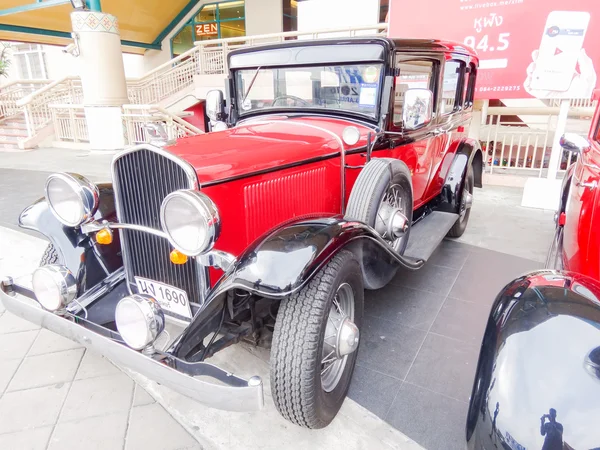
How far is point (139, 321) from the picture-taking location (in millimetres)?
1614

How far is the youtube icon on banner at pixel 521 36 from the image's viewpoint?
15.5ft

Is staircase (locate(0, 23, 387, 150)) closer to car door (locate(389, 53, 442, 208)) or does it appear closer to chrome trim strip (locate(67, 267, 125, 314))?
car door (locate(389, 53, 442, 208))

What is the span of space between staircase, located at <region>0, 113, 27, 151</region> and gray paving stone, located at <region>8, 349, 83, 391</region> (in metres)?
10.8

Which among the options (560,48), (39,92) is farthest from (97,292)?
(39,92)

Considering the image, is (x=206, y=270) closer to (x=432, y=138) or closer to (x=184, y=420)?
(x=184, y=420)

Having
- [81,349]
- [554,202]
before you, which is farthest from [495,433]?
[554,202]

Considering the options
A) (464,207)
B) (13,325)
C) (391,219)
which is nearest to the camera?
(391,219)

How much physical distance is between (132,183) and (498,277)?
2888 mm

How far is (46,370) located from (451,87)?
144 inches

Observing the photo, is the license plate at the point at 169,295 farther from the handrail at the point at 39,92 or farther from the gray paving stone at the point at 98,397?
the handrail at the point at 39,92

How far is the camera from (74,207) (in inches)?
80.0

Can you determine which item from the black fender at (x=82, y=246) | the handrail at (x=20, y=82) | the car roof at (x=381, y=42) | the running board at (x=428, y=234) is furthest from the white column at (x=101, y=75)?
the running board at (x=428, y=234)

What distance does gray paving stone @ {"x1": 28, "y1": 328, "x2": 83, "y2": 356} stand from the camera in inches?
97.0

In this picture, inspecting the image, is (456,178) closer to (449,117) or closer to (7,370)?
(449,117)
